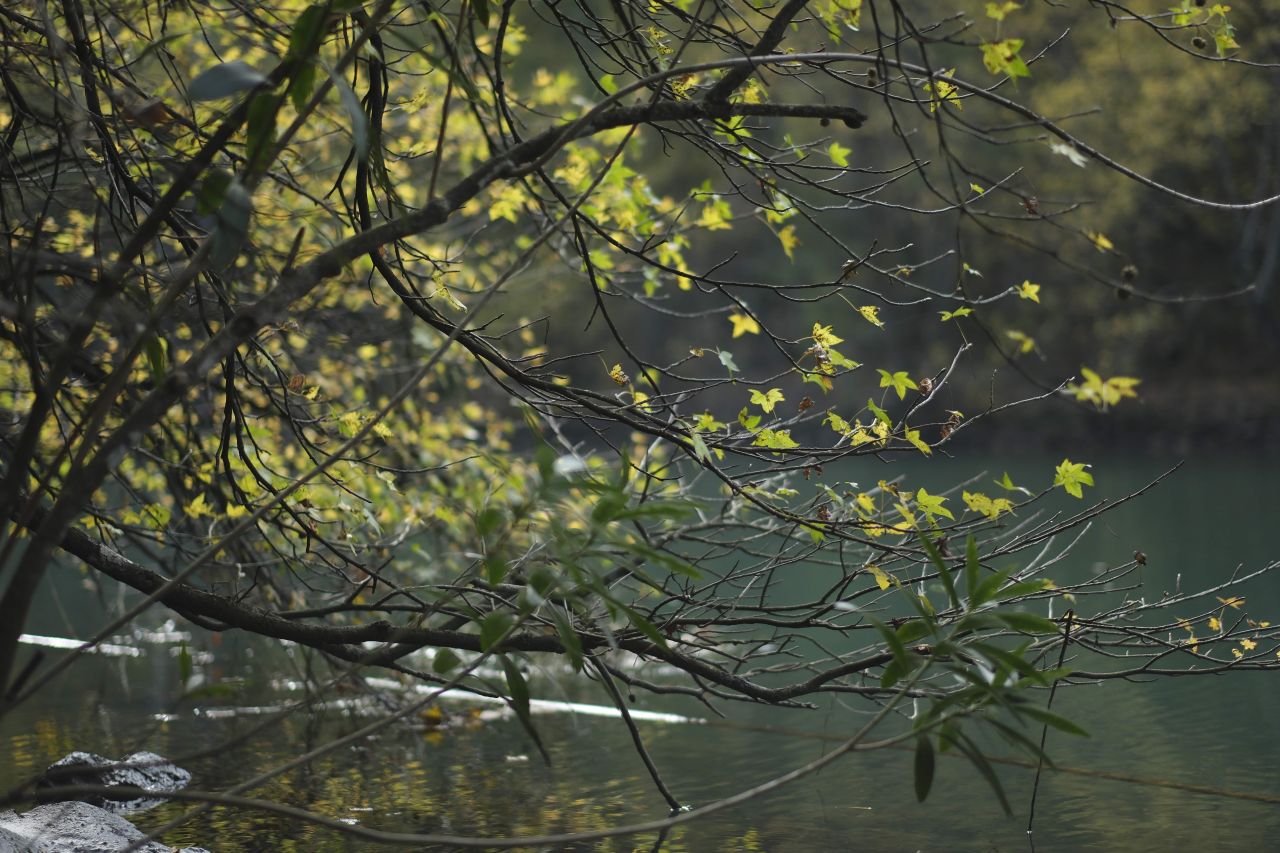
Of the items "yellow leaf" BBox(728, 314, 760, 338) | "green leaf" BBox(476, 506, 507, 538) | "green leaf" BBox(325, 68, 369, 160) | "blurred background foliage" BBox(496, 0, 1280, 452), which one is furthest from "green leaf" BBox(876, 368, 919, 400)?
"blurred background foliage" BBox(496, 0, 1280, 452)

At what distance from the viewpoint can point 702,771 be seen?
19.6ft

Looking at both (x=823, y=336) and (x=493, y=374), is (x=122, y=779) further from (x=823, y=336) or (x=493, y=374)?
(x=823, y=336)

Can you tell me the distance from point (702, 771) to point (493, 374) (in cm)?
316

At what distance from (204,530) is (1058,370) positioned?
2303 cm

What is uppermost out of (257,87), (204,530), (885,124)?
(885,124)

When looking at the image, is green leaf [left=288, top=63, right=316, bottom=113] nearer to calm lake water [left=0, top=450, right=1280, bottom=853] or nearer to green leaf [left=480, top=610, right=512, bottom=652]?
green leaf [left=480, top=610, right=512, bottom=652]

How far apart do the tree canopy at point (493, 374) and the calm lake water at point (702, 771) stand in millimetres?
374

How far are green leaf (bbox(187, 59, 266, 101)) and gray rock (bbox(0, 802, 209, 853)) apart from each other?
2.65 m

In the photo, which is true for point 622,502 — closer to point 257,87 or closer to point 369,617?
point 257,87

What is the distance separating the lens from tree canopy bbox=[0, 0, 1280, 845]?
7.32 ft

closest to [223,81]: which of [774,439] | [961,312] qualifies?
[961,312]

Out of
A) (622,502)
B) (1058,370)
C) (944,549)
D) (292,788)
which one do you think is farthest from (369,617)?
(1058,370)

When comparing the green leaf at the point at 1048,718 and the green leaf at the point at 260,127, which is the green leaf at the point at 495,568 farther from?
the green leaf at the point at 1048,718

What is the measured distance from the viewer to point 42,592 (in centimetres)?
1175
